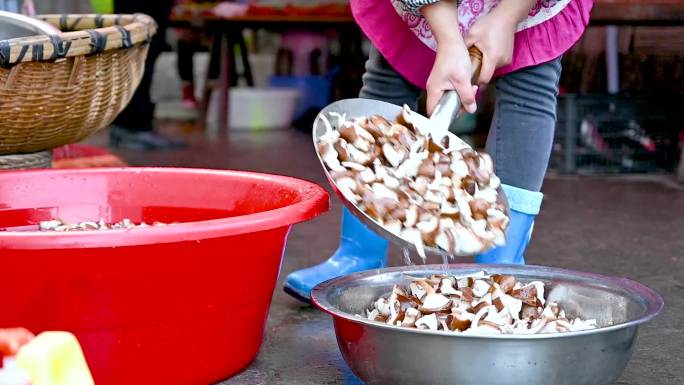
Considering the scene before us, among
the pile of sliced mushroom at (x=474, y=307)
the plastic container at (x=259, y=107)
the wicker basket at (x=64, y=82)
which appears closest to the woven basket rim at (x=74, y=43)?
the wicker basket at (x=64, y=82)

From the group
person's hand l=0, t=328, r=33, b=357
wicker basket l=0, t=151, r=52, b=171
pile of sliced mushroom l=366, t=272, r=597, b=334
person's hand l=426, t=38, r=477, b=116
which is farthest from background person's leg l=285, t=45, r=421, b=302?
person's hand l=0, t=328, r=33, b=357

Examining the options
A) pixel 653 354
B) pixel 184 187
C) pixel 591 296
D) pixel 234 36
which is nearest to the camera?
pixel 591 296

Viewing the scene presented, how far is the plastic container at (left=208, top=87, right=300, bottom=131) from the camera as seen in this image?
5.66m

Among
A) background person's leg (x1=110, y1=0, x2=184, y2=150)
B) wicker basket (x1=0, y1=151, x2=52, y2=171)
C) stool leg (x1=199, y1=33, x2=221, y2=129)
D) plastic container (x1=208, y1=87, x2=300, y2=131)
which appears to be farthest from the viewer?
stool leg (x1=199, y1=33, x2=221, y2=129)

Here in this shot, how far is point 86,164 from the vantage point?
268 centimetres

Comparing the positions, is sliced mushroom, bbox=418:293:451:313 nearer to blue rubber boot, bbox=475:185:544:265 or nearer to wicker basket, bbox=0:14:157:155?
blue rubber boot, bbox=475:185:544:265

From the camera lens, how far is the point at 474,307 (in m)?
1.45

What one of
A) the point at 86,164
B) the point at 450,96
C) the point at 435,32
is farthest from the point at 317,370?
the point at 86,164

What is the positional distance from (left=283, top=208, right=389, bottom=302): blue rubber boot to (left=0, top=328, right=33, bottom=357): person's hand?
1073mm

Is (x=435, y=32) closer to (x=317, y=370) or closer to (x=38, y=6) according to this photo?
(x=317, y=370)

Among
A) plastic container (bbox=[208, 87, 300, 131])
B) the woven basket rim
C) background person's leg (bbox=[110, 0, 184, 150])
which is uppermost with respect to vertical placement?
the woven basket rim

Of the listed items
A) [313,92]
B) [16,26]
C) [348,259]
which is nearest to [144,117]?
[313,92]

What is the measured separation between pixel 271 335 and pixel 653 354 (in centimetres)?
64

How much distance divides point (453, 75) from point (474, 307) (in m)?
0.41
